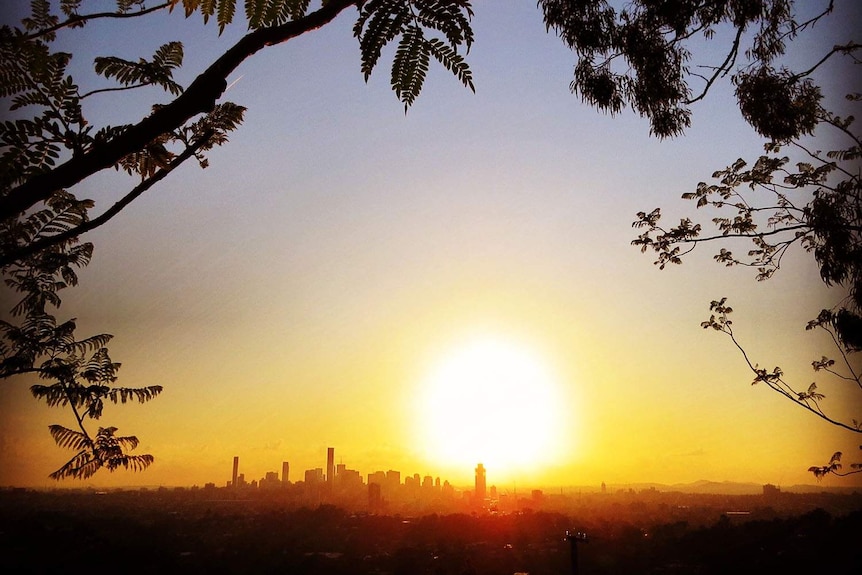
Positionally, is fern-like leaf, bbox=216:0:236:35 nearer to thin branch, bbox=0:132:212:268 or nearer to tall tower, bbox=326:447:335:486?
thin branch, bbox=0:132:212:268

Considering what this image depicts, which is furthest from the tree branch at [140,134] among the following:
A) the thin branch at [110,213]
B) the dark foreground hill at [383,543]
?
the dark foreground hill at [383,543]

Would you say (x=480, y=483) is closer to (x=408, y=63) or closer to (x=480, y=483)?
(x=480, y=483)

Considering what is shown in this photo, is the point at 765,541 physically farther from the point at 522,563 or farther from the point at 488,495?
the point at 488,495

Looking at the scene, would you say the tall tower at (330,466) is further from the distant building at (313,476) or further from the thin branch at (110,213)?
the thin branch at (110,213)

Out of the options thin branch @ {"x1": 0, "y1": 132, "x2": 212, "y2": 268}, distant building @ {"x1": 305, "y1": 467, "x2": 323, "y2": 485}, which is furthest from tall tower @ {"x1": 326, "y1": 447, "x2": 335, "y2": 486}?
thin branch @ {"x1": 0, "y1": 132, "x2": 212, "y2": 268}

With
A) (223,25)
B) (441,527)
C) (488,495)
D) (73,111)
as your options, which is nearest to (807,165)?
(223,25)

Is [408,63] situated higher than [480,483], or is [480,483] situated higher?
[408,63]

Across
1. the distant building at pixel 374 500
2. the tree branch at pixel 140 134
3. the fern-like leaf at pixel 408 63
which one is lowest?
the distant building at pixel 374 500

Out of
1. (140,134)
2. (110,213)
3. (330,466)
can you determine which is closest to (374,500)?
(330,466)
